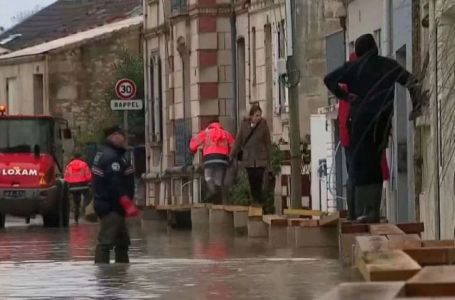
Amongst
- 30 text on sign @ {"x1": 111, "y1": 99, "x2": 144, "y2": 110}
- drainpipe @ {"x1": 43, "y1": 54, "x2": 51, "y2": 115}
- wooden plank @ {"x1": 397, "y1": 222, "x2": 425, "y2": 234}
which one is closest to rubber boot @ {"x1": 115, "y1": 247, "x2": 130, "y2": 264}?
wooden plank @ {"x1": 397, "y1": 222, "x2": 425, "y2": 234}

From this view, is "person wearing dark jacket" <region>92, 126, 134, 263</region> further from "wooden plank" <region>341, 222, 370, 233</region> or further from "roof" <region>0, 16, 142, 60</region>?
"roof" <region>0, 16, 142, 60</region>

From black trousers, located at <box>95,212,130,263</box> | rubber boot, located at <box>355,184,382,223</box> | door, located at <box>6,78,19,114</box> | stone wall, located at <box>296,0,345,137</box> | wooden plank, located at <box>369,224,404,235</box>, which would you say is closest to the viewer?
wooden plank, located at <box>369,224,404,235</box>

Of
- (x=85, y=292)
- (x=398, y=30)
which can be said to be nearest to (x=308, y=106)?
(x=398, y=30)

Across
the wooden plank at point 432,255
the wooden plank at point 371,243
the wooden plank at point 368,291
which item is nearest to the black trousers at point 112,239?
the wooden plank at point 371,243

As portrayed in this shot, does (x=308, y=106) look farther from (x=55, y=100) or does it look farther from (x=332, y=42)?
(x=55, y=100)

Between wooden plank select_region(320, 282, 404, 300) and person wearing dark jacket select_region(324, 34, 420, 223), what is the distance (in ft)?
18.9

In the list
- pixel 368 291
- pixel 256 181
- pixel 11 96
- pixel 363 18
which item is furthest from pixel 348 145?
pixel 11 96

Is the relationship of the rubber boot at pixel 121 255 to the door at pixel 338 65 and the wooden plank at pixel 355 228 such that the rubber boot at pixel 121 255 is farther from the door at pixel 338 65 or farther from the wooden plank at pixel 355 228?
the door at pixel 338 65

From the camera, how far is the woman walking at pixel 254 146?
28.5m

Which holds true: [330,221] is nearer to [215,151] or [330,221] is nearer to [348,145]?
[348,145]

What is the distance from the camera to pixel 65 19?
7950 cm

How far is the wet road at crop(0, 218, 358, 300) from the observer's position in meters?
13.7

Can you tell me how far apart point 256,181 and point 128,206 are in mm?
10931

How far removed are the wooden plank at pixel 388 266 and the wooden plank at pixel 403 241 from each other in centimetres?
90
